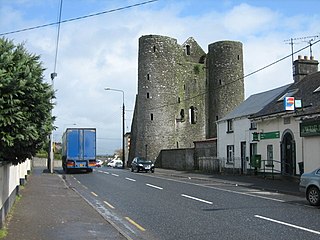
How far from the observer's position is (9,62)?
9070mm

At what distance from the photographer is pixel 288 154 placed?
91.8 feet

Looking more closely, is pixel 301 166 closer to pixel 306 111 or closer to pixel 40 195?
pixel 306 111

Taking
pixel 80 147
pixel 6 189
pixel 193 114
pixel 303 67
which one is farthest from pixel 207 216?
pixel 193 114

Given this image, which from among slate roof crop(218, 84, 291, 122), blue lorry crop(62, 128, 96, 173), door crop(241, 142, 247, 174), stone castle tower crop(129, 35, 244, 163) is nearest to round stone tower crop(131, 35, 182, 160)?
stone castle tower crop(129, 35, 244, 163)

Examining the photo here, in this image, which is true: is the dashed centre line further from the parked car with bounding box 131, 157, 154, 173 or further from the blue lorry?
the parked car with bounding box 131, 157, 154, 173

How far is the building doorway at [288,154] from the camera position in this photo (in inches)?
1070

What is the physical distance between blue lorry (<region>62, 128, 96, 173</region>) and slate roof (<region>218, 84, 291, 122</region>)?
11.7 m

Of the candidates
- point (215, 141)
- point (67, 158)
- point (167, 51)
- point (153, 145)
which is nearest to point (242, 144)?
point (215, 141)

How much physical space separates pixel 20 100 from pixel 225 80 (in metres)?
55.6

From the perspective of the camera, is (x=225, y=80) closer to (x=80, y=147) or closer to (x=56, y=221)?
(x=80, y=147)

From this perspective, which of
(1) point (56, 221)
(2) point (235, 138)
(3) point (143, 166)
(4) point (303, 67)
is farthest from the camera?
(3) point (143, 166)

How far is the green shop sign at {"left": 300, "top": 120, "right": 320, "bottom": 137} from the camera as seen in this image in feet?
76.5

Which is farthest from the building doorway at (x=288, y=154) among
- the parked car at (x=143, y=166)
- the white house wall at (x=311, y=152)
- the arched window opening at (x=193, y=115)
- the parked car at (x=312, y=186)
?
the arched window opening at (x=193, y=115)

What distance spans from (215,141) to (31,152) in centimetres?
3187
